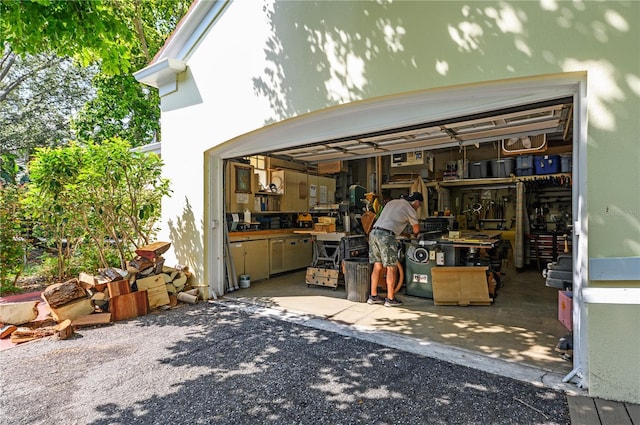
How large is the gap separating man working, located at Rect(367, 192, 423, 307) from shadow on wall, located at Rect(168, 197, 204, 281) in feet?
9.08

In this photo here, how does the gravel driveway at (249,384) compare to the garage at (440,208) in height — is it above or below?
below

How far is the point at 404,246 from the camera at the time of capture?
5.79 m

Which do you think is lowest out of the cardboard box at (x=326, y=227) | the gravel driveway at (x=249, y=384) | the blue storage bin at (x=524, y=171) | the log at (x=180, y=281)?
the gravel driveway at (x=249, y=384)

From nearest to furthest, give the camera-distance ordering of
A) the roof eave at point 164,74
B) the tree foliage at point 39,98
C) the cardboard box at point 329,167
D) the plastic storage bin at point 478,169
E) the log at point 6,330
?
the log at point 6,330, the roof eave at point 164,74, the plastic storage bin at point 478,169, the cardboard box at point 329,167, the tree foliage at point 39,98

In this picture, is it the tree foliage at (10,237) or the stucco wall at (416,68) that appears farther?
the tree foliage at (10,237)

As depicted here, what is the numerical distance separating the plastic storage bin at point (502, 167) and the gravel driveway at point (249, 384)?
19.8 ft

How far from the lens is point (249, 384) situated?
273 cm

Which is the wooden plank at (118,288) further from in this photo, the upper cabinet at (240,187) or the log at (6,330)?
the upper cabinet at (240,187)

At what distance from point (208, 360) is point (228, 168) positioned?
3759mm

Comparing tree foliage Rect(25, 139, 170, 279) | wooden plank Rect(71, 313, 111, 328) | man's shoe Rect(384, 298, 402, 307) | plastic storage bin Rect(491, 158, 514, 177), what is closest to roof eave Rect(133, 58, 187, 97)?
tree foliage Rect(25, 139, 170, 279)

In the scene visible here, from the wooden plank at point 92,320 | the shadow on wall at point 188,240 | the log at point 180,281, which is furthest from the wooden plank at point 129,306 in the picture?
the shadow on wall at point 188,240

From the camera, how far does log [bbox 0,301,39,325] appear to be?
159 inches

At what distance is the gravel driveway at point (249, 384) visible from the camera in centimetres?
231

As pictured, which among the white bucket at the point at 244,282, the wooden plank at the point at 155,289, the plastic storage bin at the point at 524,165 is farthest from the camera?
the plastic storage bin at the point at 524,165
